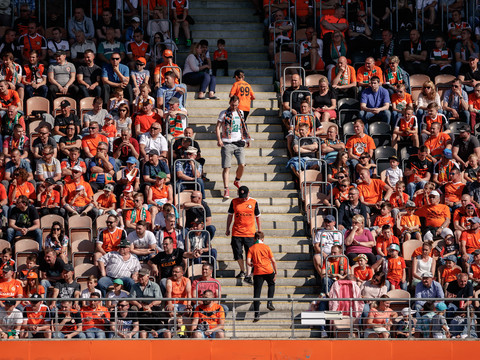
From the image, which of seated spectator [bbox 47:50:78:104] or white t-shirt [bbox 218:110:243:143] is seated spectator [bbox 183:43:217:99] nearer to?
white t-shirt [bbox 218:110:243:143]

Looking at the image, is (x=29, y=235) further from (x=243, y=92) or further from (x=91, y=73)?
(x=243, y=92)

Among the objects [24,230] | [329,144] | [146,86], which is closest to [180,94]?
[146,86]

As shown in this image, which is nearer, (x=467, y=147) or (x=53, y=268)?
(x=53, y=268)

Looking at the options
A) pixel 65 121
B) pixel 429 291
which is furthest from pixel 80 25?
pixel 429 291

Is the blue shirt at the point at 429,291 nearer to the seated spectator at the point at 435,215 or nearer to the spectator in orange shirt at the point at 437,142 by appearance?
the seated spectator at the point at 435,215

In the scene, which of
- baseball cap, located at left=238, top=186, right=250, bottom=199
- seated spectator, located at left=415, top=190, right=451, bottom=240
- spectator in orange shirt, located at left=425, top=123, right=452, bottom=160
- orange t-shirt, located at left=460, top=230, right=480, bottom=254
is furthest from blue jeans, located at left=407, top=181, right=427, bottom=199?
baseball cap, located at left=238, top=186, right=250, bottom=199

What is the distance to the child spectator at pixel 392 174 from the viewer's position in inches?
899

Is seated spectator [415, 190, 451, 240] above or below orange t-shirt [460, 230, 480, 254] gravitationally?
above

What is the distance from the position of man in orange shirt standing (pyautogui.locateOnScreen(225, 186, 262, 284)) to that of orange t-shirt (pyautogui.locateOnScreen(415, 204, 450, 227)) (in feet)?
10.3

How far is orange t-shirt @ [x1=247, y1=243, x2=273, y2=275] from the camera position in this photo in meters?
20.5

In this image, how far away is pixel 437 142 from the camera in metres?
23.7

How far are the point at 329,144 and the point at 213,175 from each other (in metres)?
2.31

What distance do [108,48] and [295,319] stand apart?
8.21 m

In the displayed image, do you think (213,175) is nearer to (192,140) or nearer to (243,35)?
(192,140)
